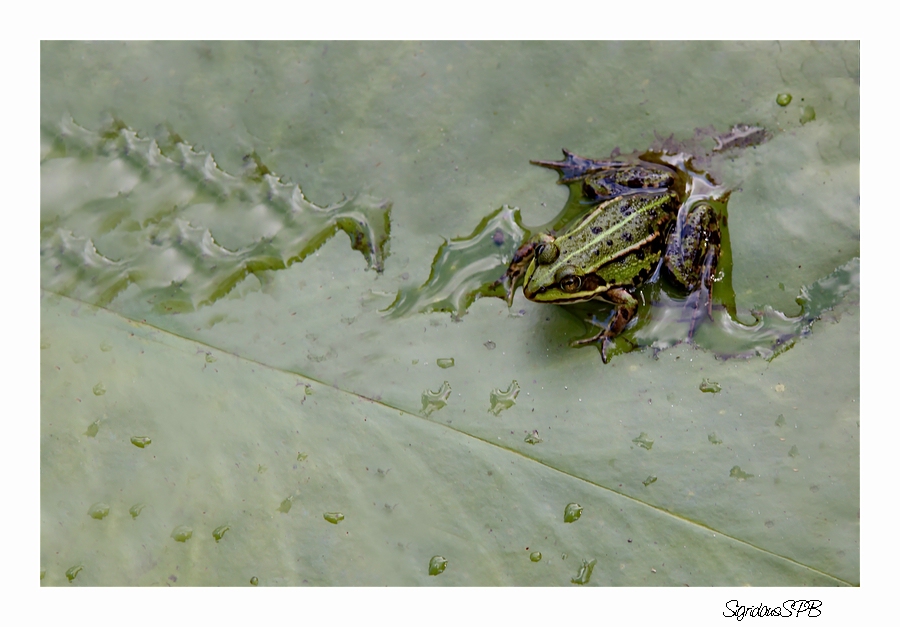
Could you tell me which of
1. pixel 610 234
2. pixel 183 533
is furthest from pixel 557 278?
pixel 183 533

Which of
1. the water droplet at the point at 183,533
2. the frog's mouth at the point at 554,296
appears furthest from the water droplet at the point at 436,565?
the frog's mouth at the point at 554,296

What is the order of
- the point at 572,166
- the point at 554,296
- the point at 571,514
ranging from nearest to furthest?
the point at 571,514, the point at 554,296, the point at 572,166

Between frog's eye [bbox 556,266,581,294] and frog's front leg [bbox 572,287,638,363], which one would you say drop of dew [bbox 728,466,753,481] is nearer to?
frog's front leg [bbox 572,287,638,363]

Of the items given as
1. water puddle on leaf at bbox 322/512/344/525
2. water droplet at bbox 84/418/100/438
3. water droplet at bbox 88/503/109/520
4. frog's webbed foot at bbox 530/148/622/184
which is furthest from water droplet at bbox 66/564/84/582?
frog's webbed foot at bbox 530/148/622/184

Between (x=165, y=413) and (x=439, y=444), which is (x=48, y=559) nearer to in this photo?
(x=165, y=413)

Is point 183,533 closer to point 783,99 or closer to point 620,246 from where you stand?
point 620,246

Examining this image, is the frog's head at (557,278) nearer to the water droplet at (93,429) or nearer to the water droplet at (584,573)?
the water droplet at (584,573)
